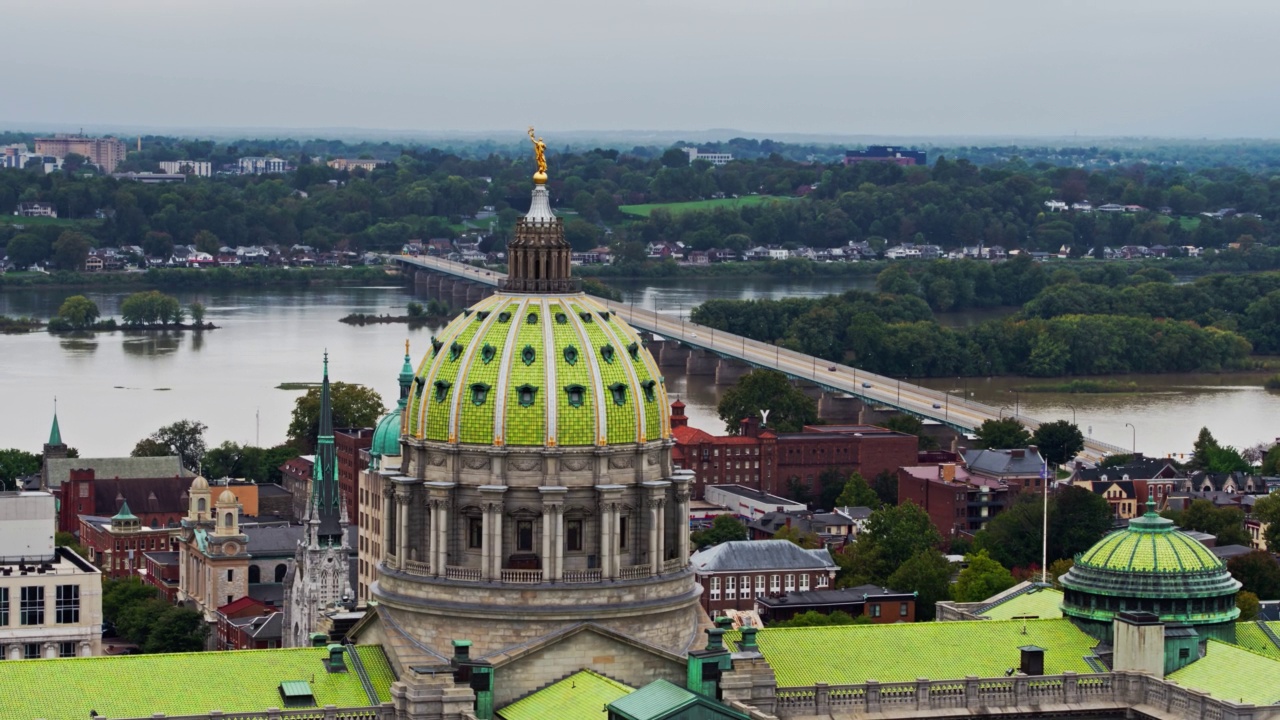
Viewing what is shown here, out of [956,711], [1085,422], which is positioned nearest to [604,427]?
[956,711]

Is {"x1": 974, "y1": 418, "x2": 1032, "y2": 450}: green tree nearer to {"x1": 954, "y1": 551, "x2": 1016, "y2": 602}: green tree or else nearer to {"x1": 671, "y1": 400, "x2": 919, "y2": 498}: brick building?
{"x1": 671, "y1": 400, "x2": 919, "y2": 498}: brick building

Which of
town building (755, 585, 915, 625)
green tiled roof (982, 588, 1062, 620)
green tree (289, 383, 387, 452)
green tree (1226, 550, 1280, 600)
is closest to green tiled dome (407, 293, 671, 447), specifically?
green tiled roof (982, 588, 1062, 620)

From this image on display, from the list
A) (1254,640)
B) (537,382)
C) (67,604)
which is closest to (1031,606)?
(1254,640)

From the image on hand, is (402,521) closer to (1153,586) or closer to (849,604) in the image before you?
(1153,586)

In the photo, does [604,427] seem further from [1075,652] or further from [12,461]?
[12,461]

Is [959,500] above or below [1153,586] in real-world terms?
below

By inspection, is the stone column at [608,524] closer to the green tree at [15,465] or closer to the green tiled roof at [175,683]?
the green tiled roof at [175,683]
